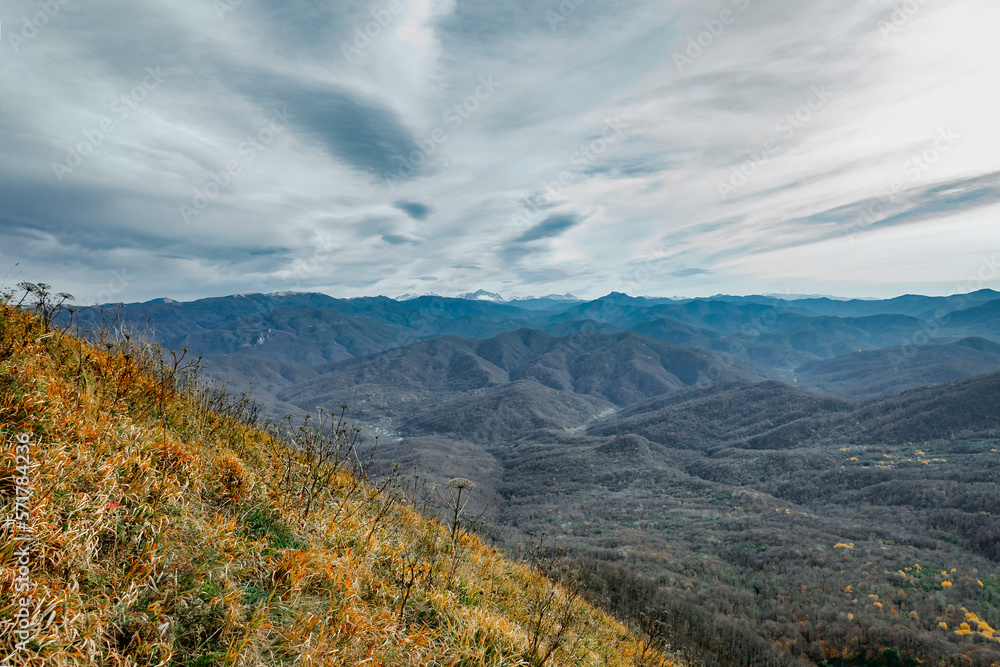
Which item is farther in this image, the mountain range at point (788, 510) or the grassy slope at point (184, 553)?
the mountain range at point (788, 510)

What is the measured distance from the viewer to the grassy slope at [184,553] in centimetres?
244

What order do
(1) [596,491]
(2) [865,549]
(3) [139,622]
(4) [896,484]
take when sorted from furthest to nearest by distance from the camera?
(1) [596,491] < (4) [896,484] < (2) [865,549] < (3) [139,622]

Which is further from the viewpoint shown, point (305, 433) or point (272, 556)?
point (305, 433)

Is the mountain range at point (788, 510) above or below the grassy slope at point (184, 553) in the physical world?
below

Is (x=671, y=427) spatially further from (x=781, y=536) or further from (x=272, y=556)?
(x=272, y=556)

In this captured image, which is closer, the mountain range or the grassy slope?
the grassy slope

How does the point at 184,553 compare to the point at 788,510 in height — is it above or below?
above

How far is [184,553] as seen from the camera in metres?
3.01

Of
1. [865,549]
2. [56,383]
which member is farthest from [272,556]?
[865,549]

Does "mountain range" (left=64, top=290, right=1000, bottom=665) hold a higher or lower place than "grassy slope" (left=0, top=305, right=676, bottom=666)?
lower

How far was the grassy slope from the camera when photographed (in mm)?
2439

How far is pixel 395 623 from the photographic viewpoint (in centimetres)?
356

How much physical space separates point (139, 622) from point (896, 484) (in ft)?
301

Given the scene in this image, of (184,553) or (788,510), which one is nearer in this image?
(184,553)
